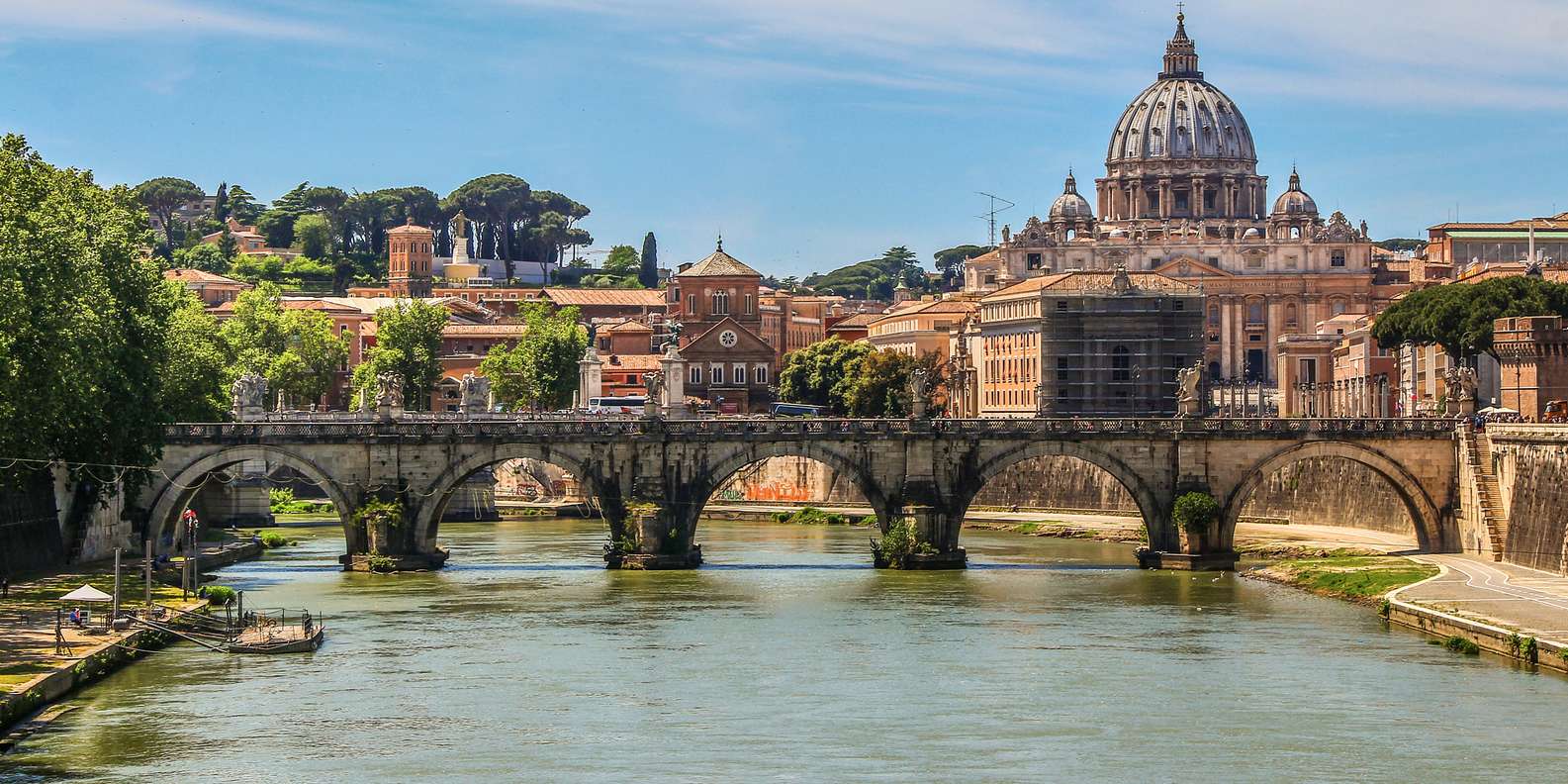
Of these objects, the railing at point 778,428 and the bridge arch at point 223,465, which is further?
the railing at point 778,428

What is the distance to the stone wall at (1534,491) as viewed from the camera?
73125mm

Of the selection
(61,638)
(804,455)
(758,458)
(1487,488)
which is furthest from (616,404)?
(61,638)

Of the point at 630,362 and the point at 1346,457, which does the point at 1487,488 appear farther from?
the point at 630,362

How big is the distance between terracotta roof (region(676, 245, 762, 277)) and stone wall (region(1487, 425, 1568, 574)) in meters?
85.6

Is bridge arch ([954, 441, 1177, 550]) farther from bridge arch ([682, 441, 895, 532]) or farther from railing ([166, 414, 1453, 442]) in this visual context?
bridge arch ([682, 441, 895, 532])

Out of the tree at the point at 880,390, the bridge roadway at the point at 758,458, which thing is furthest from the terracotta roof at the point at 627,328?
the bridge roadway at the point at 758,458

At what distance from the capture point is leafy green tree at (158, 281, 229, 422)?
88.4m

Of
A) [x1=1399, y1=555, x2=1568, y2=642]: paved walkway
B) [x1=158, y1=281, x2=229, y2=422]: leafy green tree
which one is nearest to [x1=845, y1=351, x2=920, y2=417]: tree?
[x1=158, y1=281, x2=229, y2=422]: leafy green tree

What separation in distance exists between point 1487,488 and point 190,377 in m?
44.6

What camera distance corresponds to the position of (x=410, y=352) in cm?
14588

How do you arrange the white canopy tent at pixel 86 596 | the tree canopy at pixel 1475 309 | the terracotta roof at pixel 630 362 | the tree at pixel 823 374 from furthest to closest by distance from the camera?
the terracotta roof at pixel 630 362
the tree at pixel 823 374
the tree canopy at pixel 1475 309
the white canopy tent at pixel 86 596

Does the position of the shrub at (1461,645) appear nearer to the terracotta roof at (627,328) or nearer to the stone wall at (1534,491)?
the stone wall at (1534,491)

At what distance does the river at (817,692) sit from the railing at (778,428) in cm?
586

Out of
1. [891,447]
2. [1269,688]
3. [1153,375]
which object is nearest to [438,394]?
[1153,375]
